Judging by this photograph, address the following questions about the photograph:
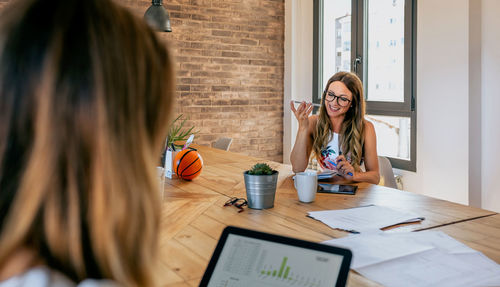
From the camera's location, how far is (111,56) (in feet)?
1.73

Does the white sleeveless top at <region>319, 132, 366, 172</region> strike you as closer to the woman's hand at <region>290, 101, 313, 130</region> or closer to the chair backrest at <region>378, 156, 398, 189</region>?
the chair backrest at <region>378, 156, 398, 189</region>

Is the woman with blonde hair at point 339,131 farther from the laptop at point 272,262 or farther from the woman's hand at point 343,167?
the laptop at point 272,262

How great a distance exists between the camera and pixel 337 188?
2.07m

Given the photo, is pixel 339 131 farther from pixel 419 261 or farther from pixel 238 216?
pixel 419 261

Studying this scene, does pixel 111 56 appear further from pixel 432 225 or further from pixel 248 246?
pixel 432 225

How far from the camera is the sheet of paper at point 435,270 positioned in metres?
1.07

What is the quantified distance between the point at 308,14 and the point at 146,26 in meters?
5.40

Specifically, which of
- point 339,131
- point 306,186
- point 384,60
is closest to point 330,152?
point 339,131

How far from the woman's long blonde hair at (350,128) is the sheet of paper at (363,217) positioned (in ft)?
3.47

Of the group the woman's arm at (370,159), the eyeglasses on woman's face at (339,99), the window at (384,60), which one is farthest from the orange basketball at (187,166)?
the window at (384,60)

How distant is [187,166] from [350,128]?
43.1 inches

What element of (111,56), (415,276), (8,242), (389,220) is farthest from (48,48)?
(389,220)

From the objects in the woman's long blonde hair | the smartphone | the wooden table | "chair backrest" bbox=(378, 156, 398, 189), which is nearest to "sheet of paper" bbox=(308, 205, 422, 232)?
the wooden table

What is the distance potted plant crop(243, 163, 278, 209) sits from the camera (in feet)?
5.67
